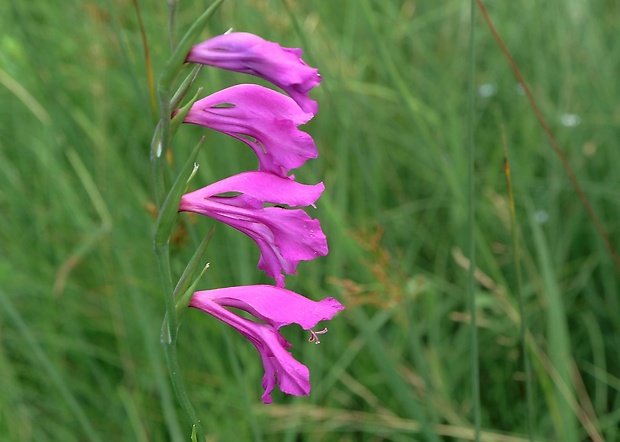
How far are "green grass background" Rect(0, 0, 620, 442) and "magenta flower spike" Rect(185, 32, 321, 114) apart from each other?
876 mm

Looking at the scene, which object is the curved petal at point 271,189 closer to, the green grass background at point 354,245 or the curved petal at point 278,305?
the curved petal at point 278,305

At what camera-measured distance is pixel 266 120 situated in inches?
36.0

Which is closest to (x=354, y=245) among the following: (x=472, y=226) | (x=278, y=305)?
(x=472, y=226)

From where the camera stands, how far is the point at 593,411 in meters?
2.18

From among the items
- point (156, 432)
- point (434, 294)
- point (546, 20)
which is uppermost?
point (546, 20)

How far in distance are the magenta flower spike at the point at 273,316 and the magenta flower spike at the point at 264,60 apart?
23cm

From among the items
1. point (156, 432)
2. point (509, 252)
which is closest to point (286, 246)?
point (156, 432)

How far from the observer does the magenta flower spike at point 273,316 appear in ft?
3.13

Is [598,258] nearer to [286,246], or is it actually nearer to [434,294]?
[434,294]

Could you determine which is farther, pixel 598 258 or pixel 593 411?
pixel 598 258

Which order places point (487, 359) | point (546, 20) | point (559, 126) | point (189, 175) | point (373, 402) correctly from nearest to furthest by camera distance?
point (189, 175)
point (373, 402)
point (487, 359)
point (559, 126)
point (546, 20)

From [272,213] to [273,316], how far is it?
0.39 feet

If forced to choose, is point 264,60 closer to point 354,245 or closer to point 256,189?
point 256,189

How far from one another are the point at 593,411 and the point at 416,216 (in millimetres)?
889
